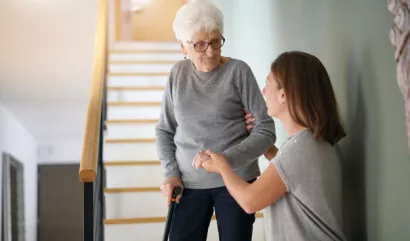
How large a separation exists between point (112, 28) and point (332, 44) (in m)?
4.86

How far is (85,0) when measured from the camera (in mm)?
4441

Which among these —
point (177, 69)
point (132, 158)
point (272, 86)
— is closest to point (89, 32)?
point (132, 158)

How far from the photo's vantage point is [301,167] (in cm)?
121

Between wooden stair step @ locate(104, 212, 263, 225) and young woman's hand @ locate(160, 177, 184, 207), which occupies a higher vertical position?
young woman's hand @ locate(160, 177, 184, 207)

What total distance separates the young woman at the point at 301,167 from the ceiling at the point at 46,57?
131 inches

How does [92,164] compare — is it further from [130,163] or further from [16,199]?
[16,199]

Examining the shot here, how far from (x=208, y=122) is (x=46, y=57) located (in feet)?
12.7

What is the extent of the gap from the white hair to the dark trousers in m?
0.45

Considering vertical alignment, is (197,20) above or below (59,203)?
above

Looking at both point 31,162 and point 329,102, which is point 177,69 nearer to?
point 329,102

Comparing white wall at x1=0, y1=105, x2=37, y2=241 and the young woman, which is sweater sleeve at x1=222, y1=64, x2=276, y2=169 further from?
white wall at x1=0, y1=105, x2=37, y2=241

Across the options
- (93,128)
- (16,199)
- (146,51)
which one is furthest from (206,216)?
(16,199)

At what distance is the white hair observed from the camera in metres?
1.52

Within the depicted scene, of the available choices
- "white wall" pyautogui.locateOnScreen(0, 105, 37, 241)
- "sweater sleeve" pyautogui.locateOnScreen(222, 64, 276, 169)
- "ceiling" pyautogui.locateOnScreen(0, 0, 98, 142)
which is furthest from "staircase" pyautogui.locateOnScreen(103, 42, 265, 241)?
"white wall" pyautogui.locateOnScreen(0, 105, 37, 241)
